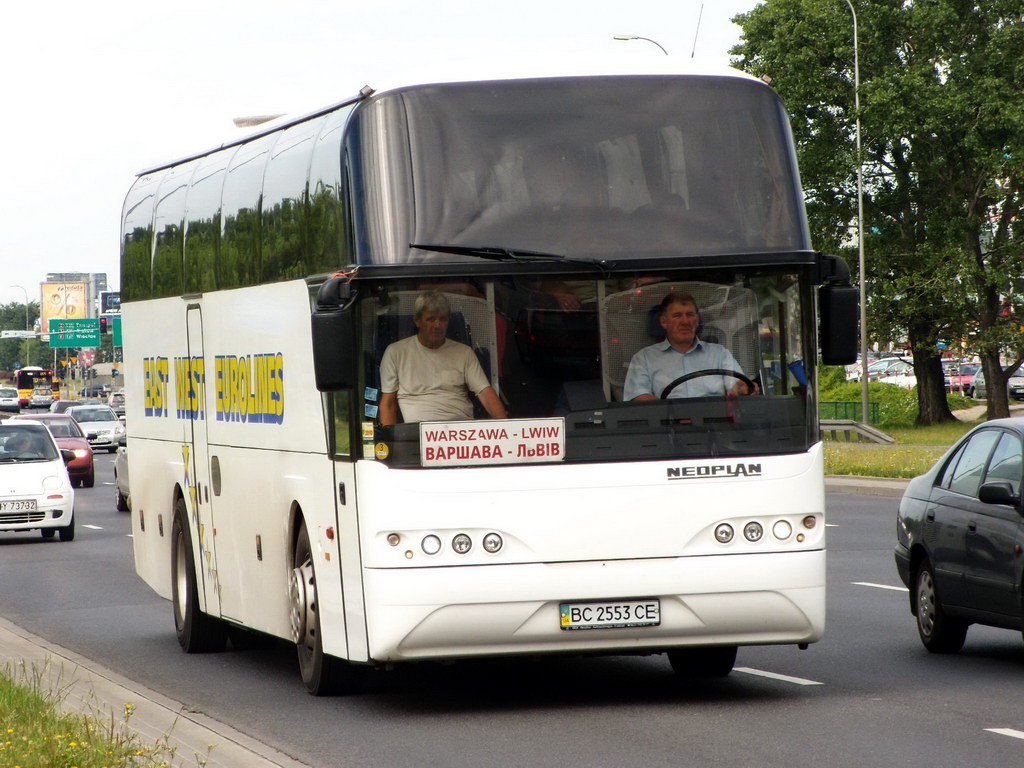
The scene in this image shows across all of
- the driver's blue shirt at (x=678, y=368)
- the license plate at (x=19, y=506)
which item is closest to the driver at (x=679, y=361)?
the driver's blue shirt at (x=678, y=368)

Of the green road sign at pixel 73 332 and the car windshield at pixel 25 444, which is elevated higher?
the green road sign at pixel 73 332

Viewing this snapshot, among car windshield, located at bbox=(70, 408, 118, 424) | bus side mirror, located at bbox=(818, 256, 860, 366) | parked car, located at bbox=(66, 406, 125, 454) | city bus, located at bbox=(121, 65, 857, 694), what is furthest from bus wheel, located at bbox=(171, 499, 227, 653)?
car windshield, located at bbox=(70, 408, 118, 424)

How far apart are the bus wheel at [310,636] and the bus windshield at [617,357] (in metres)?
1.48

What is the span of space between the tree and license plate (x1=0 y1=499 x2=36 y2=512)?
32225mm

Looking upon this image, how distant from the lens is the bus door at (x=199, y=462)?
1295cm

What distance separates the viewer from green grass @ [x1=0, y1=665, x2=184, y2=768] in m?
7.42

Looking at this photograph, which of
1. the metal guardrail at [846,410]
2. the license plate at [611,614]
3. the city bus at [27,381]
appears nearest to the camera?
the license plate at [611,614]

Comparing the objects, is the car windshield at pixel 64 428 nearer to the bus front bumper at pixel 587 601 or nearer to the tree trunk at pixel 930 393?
the tree trunk at pixel 930 393

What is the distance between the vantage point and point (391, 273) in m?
9.32

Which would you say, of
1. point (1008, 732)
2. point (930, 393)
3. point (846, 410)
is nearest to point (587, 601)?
point (1008, 732)

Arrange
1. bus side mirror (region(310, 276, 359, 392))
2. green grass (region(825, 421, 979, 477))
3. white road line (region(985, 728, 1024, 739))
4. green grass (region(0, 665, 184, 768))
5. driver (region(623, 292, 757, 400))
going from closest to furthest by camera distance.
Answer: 1. green grass (region(0, 665, 184, 768))
2. white road line (region(985, 728, 1024, 739))
3. bus side mirror (region(310, 276, 359, 392))
4. driver (region(623, 292, 757, 400))
5. green grass (region(825, 421, 979, 477))

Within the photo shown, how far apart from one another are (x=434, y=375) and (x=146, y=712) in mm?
2255

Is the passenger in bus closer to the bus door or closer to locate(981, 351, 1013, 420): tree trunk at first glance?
the bus door

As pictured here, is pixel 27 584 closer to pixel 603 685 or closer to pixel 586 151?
pixel 603 685
